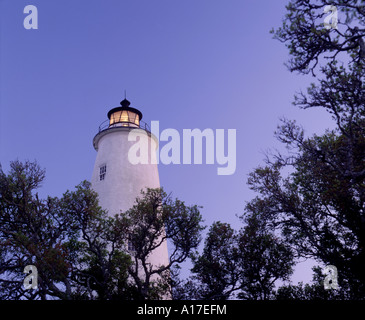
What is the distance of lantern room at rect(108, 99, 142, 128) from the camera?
35.9 m

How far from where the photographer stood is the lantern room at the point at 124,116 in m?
35.9

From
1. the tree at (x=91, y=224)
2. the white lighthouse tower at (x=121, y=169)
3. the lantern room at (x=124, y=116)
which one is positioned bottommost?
the tree at (x=91, y=224)

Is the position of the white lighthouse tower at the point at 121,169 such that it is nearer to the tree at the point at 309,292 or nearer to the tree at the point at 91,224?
the tree at the point at 91,224

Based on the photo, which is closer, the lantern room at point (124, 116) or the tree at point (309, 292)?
the tree at point (309, 292)

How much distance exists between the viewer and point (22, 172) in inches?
896

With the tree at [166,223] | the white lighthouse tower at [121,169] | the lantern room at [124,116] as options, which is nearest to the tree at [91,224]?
the tree at [166,223]

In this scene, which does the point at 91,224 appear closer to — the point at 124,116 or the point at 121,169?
the point at 121,169

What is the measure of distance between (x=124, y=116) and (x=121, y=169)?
703cm

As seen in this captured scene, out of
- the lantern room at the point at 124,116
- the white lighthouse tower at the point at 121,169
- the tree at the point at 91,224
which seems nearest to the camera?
the tree at the point at 91,224

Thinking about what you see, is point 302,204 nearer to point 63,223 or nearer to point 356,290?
point 356,290

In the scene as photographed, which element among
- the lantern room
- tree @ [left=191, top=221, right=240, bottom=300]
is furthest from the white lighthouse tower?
tree @ [left=191, top=221, right=240, bottom=300]

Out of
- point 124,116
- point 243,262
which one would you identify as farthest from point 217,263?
point 124,116

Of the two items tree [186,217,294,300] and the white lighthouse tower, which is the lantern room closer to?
the white lighthouse tower
